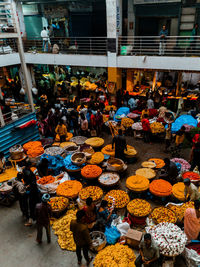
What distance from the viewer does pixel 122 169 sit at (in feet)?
27.7

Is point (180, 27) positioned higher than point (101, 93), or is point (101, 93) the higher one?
point (180, 27)

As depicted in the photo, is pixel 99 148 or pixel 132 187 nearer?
pixel 132 187

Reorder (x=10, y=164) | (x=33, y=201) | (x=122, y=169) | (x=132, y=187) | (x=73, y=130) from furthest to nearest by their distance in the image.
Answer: (x=73, y=130) < (x=10, y=164) < (x=122, y=169) < (x=132, y=187) < (x=33, y=201)

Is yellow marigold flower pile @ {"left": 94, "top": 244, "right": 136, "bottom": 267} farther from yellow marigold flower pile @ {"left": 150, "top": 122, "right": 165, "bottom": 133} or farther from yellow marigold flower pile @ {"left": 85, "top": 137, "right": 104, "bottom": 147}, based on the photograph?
yellow marigold flower pile @ {"left": 150, "top": 122, "right": 165, "bottom": 133}

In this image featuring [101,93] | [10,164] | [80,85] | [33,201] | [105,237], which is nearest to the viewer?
[105,237]

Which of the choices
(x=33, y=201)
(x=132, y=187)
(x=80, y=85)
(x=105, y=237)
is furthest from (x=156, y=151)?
(x=80, y=85)

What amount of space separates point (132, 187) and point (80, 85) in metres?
11.7

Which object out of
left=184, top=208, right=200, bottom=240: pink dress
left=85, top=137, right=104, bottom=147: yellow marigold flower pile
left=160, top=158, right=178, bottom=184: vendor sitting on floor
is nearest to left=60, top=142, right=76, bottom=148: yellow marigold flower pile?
left=85, top=137, right=104, bottom=147: yellow marigold flower pile

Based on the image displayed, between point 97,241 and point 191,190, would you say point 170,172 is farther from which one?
point 97,241

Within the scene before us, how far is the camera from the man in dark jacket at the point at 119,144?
8.53 meters

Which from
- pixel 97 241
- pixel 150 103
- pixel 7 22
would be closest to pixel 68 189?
pixel 97 241

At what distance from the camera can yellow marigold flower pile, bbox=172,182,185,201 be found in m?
6.64

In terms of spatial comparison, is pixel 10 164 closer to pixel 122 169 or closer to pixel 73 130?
pixel 73 130

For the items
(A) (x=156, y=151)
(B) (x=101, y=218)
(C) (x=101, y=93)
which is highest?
(C) (x=101, y=93)
